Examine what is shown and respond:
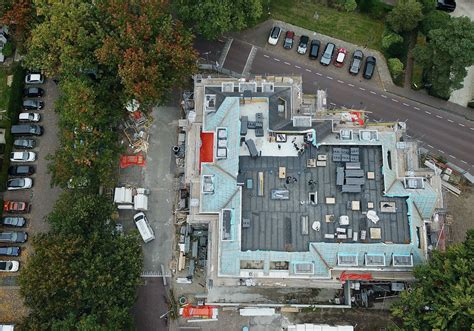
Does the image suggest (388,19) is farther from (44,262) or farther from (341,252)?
(44,262)

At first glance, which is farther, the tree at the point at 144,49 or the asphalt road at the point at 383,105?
the asphalt road at the point at 383,105

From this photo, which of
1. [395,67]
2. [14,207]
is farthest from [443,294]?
[14,207]

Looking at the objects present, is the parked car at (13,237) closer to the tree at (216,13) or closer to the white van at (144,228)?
the white van at (144,228)

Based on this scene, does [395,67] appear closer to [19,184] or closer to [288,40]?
[288,40]

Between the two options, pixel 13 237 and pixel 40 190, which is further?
pixel 40 190

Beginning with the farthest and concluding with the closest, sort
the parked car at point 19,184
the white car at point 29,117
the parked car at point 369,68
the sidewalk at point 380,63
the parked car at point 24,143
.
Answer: the parked car at point 369,68
the sidewalk at point 380,63
the white car at point 29,117
the parked car at point 24,143
the parked car at point 19,184

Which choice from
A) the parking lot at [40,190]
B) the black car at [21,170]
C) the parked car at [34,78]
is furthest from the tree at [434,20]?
the black car at [21,170]

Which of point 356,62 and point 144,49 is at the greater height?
point 356,62
